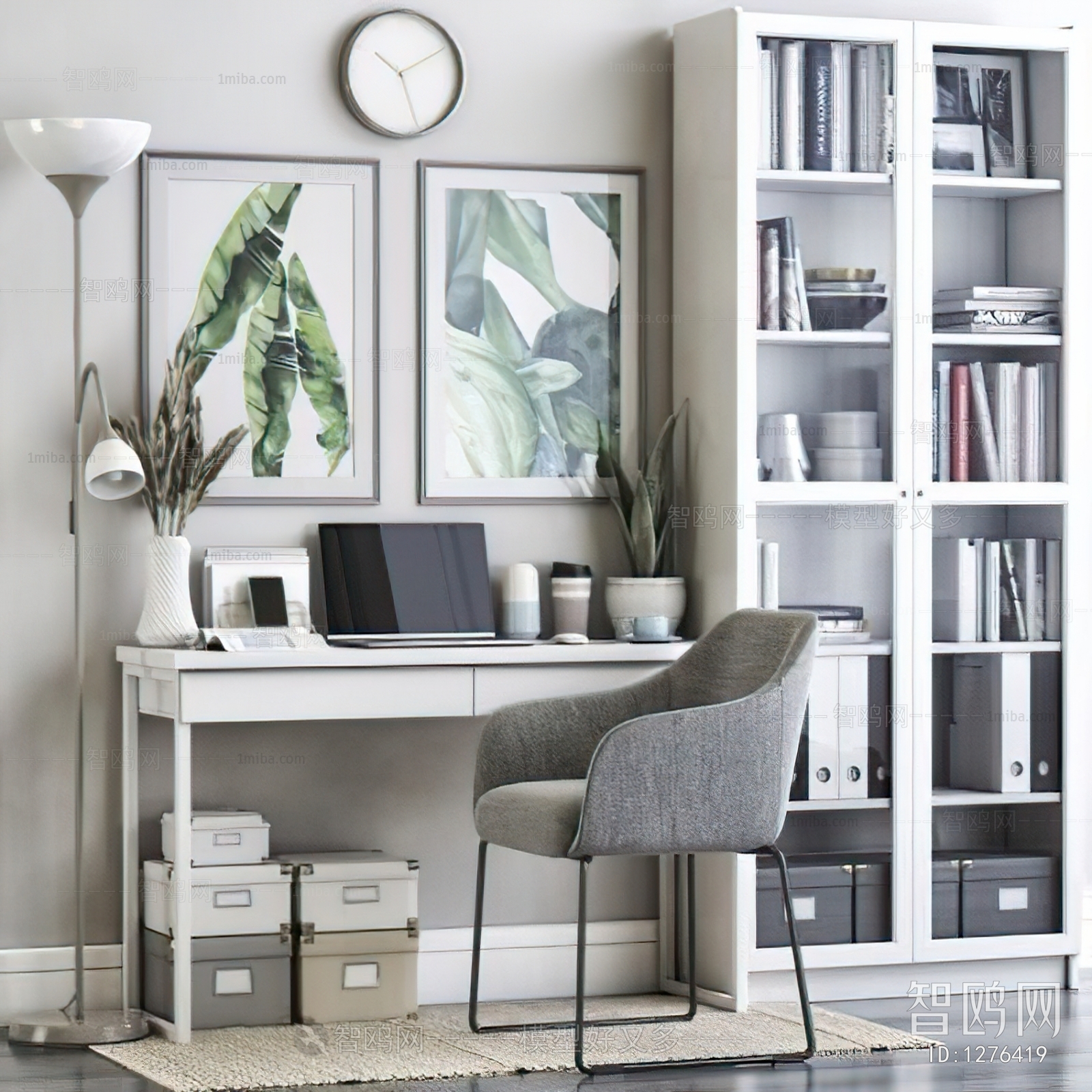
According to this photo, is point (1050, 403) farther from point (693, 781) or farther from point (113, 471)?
point (113, 471)

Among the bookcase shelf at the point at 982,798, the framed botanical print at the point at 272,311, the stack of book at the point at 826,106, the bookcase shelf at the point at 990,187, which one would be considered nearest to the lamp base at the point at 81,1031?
the framed botanical print at the point at 272,311

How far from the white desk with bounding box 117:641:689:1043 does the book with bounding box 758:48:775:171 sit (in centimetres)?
115

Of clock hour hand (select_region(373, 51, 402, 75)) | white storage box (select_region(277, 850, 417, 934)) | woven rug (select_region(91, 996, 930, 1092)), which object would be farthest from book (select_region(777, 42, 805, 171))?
woven rug (select_region(91, 996, 930, 1092))

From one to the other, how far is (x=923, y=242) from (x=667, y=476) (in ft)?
2.70

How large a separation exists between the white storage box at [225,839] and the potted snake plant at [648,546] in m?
0.97

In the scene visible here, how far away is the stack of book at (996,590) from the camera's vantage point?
14.3 ft

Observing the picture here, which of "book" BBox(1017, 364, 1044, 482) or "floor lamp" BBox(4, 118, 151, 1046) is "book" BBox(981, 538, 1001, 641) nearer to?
"book" BBox(1017, 364, 1044, 482)

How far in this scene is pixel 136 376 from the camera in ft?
13.8

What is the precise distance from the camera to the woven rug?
11.7ft

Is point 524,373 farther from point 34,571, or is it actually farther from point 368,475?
point 34,571

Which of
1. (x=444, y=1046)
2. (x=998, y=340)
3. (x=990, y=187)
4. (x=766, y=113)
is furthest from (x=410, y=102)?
(x=444, y=1046)

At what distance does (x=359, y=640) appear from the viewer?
4148 mm

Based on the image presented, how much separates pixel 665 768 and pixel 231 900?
1.03 m

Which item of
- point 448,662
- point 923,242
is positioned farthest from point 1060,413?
point 448,662
